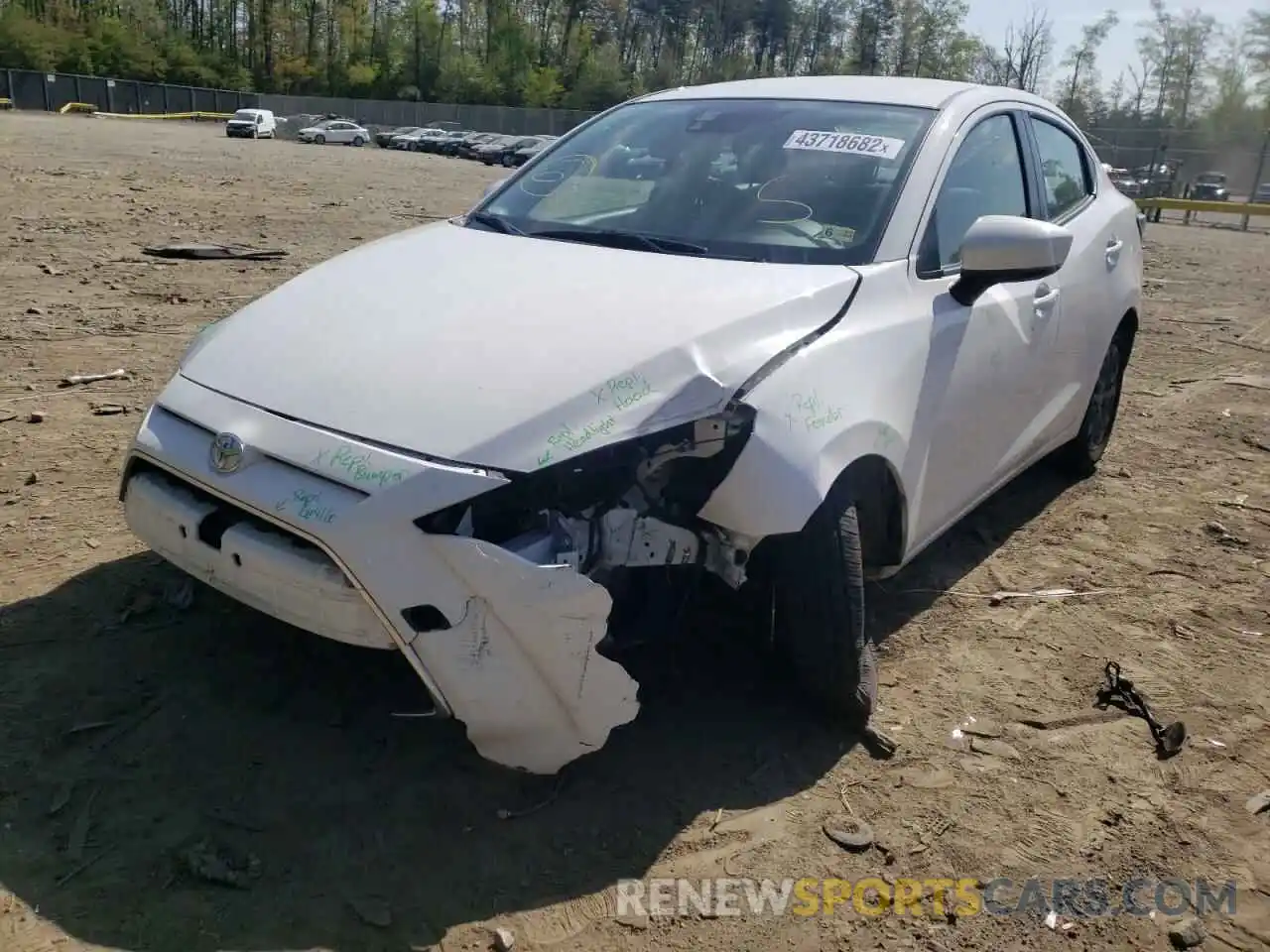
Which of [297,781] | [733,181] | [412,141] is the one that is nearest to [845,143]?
[733,181]

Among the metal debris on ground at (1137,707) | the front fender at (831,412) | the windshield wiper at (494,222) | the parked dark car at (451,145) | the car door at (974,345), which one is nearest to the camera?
the front fender at (831,412)

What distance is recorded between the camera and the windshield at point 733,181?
3.07 m

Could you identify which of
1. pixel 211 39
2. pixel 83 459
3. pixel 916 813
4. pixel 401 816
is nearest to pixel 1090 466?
pixel 916 813

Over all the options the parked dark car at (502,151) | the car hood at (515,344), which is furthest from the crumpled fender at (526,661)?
the parked dark car at (502,151)

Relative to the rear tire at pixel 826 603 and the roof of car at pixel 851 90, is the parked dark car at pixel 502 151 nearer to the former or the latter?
the roof of car at pixel 851 90

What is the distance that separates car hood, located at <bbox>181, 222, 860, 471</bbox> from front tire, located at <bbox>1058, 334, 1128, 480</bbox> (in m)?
2.45

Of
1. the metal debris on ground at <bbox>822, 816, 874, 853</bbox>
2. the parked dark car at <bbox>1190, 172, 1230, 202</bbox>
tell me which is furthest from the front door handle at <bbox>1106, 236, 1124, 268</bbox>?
the parked dark car at <bbox>1190, 172, 1230, 202</bbox>

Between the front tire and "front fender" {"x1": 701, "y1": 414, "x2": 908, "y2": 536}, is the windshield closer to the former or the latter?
"front fender" {"x1": 701, "y1": 414, "x2": 908, "y2": 536}

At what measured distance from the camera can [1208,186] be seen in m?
30.7

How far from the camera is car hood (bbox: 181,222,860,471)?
228cm

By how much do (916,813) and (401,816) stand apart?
1257 millimetres

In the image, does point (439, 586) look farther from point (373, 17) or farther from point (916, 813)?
point (373, 17)

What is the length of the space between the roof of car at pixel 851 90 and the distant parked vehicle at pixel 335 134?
162 feet

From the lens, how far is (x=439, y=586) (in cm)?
216
